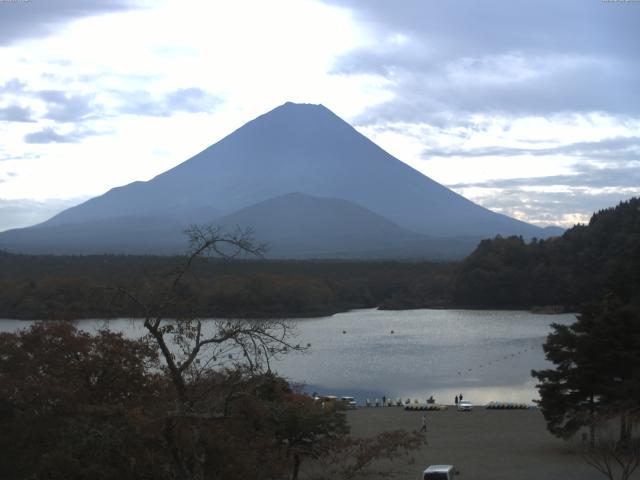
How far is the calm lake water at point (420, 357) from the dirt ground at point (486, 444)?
7.99 feet

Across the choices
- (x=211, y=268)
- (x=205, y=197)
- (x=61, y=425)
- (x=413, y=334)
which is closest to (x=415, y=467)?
(x=61, y=425)

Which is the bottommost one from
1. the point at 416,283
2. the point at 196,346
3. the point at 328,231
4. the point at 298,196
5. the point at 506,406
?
the point at 506,406

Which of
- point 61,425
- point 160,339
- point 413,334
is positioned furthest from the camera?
point 413,334

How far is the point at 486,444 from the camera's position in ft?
42.9

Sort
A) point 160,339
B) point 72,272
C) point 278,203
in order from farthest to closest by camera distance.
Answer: point 278,203
point 72,272
point 160,339

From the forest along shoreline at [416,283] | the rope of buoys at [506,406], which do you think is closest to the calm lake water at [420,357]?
the rope of buoys at [506,406]

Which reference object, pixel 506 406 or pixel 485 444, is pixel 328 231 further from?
pixel 485 444

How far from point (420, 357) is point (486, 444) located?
533 inches

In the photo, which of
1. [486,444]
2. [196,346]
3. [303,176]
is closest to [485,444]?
[486,444]

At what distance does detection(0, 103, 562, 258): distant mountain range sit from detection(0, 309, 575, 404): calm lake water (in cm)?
8500

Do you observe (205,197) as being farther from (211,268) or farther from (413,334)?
(413,334)

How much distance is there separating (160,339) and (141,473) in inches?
61.7

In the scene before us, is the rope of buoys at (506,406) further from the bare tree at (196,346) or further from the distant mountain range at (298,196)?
the distant mountain range at (298,196)

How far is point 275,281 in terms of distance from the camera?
155ft
